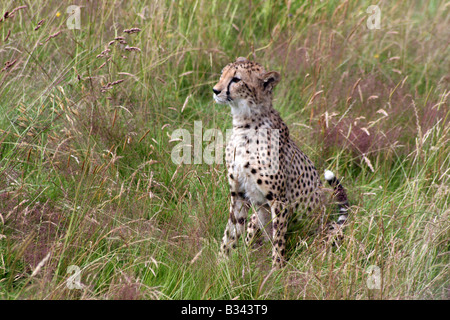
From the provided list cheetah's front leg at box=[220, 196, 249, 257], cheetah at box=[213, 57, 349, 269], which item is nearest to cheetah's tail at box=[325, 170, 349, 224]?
cheetah at box=[213, 57, 349, 269]

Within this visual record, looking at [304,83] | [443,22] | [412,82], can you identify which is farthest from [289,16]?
[443,22]

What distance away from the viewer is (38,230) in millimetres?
2996

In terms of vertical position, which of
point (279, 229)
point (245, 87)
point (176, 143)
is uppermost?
point (245, 87)

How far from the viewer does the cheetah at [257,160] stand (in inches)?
131

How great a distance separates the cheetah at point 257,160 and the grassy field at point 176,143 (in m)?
0.15

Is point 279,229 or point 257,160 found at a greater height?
point 257,160

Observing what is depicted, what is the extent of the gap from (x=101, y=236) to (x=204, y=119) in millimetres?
1414

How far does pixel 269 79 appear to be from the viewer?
11.1ft

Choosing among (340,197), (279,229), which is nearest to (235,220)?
(279,229)

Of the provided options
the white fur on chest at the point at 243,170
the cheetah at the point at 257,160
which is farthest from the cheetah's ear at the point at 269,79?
the white fur on chest at the point at 243,170

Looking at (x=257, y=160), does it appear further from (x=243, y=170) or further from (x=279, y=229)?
(x=279, y=229)

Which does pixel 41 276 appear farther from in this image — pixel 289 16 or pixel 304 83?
pixel 289 16

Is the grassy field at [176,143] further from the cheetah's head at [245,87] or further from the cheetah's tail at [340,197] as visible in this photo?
the cheetah's head at [245,87]

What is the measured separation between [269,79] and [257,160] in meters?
0.43
